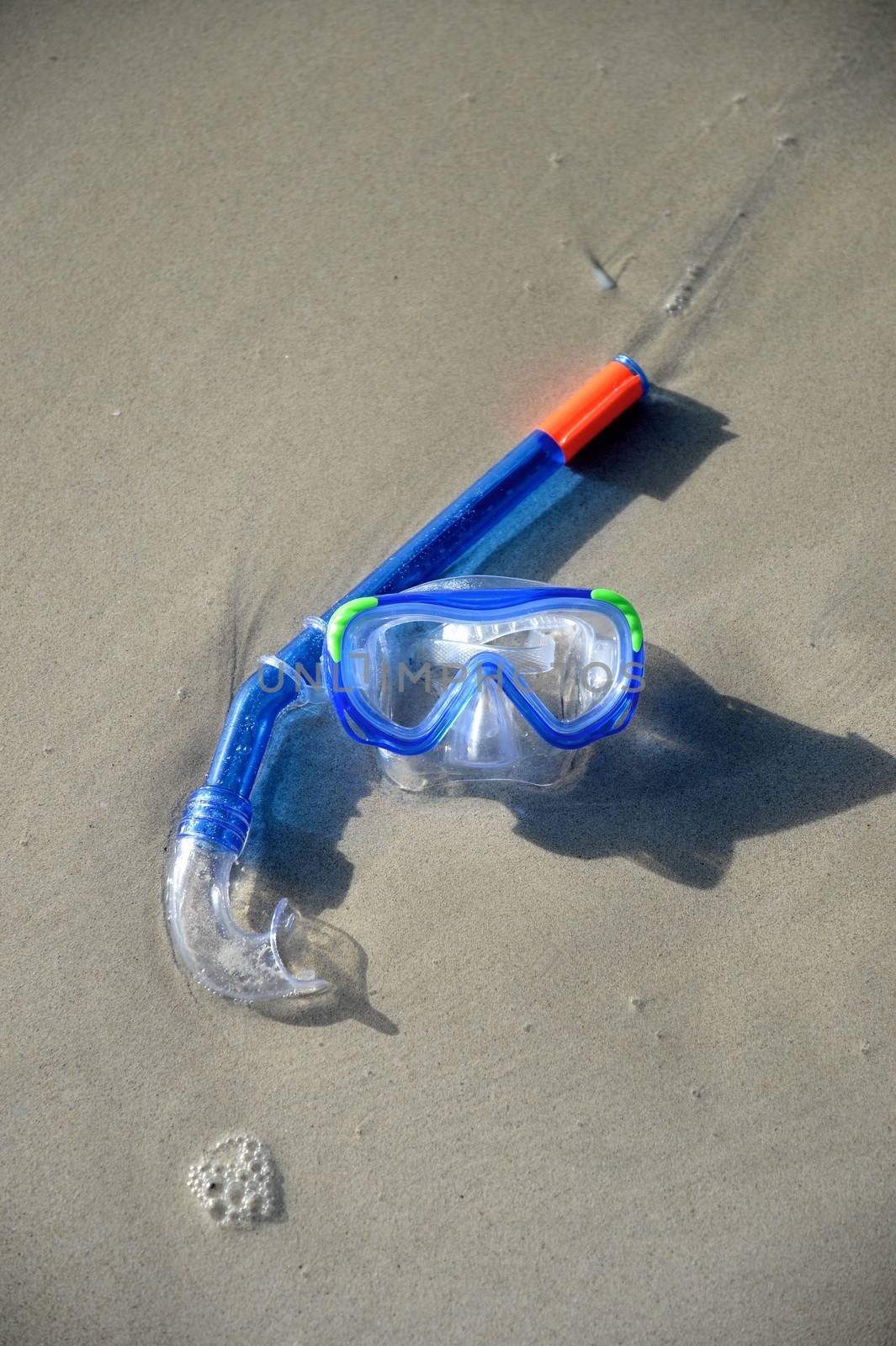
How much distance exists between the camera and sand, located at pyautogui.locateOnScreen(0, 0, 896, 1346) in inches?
94.0

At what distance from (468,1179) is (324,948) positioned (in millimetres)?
518

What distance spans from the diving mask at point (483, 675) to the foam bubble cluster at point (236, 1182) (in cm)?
78

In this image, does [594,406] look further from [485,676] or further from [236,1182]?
[236,1182]

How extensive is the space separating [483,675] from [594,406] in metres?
0.77

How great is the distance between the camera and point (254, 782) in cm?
261

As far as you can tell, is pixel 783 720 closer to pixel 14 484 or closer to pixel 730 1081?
pixel 730 1081

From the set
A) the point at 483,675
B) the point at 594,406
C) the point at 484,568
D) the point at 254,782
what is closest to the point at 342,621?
the point at 483,675

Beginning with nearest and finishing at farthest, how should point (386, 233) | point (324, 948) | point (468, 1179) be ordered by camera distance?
point (468, 1179), point (324, 948), point (386, 233)

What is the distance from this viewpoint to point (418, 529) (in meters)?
2.81

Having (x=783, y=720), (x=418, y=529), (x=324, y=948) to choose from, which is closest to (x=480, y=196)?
(x=418, y=529)

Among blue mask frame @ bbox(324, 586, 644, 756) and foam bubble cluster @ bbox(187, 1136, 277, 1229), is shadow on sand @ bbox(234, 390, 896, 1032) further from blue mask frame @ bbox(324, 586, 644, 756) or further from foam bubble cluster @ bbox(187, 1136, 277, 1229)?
foam bubble cluster @ bbox(187, 1136, 277, 1229)

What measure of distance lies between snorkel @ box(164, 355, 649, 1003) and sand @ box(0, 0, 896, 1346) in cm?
8

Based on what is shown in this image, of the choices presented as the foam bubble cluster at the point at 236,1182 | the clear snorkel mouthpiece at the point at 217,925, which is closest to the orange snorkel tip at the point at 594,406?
the clear snorkel mouthpiece at the point at 217,925

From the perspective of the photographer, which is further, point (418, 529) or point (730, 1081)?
point (418, 529)
